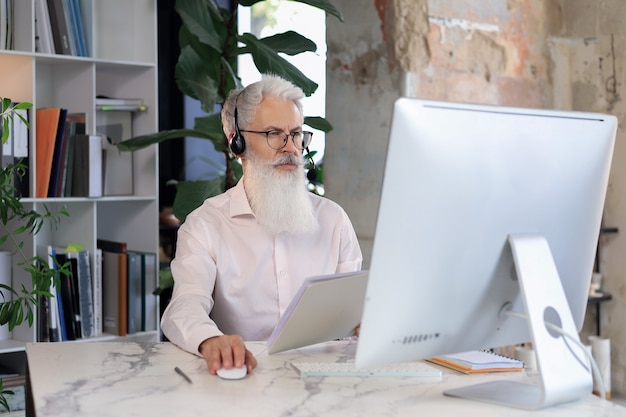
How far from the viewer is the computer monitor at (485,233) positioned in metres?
1.35

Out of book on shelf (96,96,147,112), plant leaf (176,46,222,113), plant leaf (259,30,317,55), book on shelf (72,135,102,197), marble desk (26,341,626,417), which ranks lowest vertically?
marble desk (26,341,626,417)

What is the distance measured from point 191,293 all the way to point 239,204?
0.38 meters

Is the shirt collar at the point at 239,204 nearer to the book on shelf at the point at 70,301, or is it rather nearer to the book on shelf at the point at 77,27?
the book on shelf at the point at 70,301

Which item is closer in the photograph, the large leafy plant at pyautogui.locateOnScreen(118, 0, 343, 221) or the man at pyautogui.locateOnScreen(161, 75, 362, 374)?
the man at pyautogui.locateOnScreen(161, 75, 362, 374)

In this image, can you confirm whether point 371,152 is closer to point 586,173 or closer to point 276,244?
point 276,244

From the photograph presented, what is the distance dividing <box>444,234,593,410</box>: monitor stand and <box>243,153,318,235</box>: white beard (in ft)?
3.38

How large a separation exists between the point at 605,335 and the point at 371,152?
4.69 feet

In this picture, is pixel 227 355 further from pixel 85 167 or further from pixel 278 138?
pixel 85 167

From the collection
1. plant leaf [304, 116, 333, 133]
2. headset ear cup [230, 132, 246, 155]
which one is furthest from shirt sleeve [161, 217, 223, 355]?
plant leaf [304, 116, 333, 133]

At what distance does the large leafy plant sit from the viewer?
3.19 m

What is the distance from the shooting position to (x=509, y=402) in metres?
1.51

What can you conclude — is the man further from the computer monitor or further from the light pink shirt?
the computer monitor

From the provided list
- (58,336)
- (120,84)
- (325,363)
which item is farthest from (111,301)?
(325,363)

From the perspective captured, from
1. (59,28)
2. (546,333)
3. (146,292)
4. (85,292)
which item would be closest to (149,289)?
(146,292)
